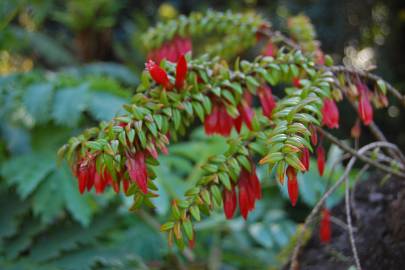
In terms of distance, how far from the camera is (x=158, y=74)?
32.9 inches

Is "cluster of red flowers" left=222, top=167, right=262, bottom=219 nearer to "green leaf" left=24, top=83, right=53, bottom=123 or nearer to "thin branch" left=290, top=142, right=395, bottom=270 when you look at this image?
"thin branch" left=290, top=142, right=395, bottom=270

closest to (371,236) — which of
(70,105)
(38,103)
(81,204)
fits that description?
(81,204)

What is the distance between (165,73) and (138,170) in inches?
7.2

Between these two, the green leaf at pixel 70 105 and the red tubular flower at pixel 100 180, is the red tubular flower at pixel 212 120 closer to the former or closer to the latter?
the red tubular flower at pixel 100 180

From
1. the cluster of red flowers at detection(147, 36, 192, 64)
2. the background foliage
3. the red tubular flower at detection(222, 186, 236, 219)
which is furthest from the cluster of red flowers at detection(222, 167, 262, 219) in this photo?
the background foliage

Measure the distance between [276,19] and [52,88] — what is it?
2.12 metres

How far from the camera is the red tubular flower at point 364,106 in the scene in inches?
37.1

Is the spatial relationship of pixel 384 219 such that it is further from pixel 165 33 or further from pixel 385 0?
pixel 385 0

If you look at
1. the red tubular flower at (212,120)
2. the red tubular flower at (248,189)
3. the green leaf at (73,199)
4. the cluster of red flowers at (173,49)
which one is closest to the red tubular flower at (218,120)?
the red tubular flower at (212,120)

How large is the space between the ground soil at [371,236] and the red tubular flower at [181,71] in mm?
590

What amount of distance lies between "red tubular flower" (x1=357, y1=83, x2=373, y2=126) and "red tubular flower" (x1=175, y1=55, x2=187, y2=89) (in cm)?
36

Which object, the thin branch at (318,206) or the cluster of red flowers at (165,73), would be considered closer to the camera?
the cluster of red flowers at (165,73)

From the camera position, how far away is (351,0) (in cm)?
360

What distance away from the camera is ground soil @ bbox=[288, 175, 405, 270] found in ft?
3.54
